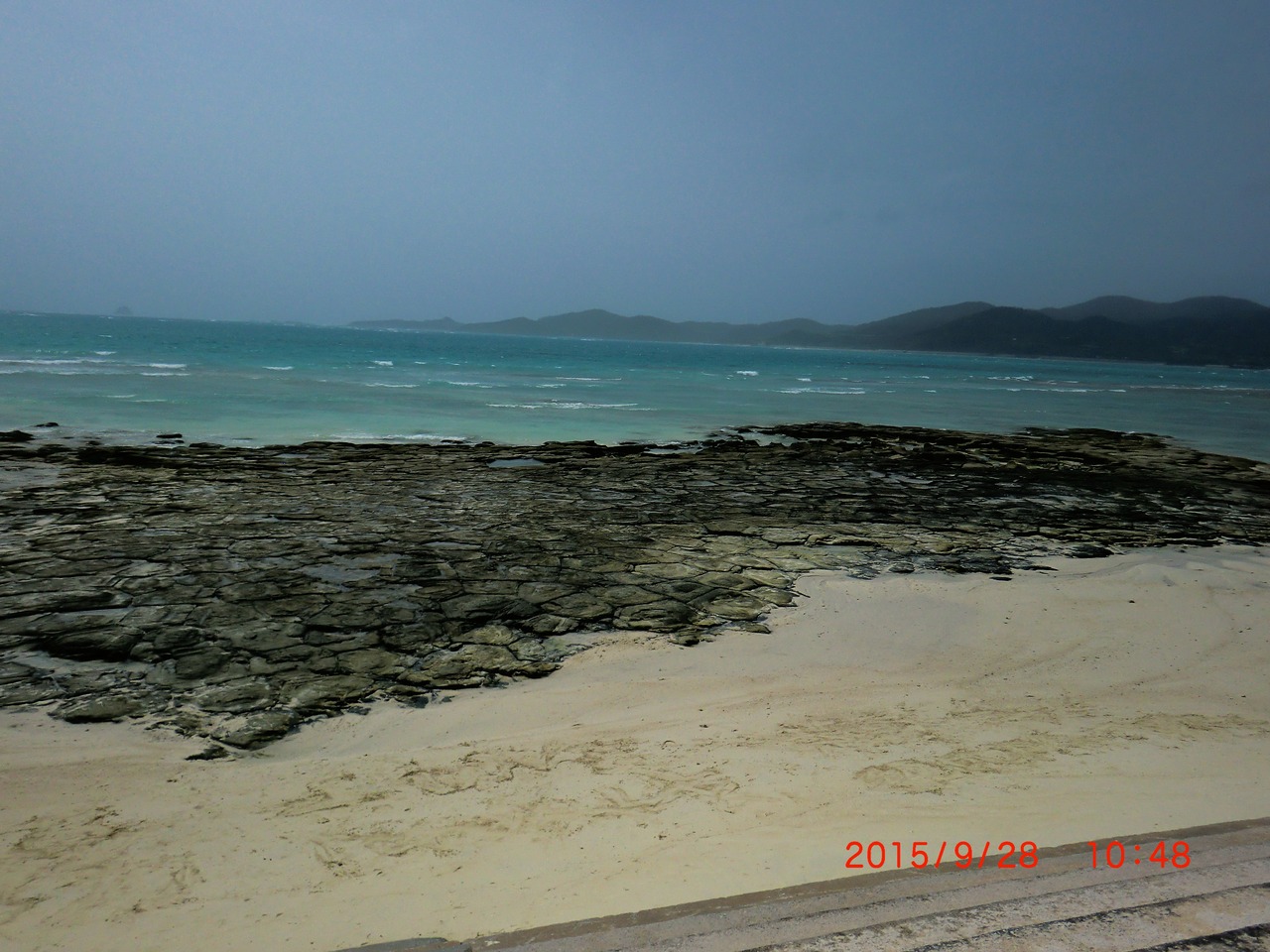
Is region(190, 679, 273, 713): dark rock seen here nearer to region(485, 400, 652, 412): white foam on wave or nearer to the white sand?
the white sand

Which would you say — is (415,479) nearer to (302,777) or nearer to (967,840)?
(302,777)

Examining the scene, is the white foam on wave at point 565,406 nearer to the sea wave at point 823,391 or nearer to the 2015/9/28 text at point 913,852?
the sea wave at point 823,391

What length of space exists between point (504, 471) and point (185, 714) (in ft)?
28.2

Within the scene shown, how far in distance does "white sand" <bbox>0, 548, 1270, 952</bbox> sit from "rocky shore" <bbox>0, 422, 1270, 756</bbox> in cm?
46

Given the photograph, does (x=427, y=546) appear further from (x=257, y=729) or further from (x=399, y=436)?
(x=399, y=436)

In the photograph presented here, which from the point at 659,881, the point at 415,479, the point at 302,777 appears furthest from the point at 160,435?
the point at 659,881

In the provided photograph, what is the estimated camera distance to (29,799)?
358cm

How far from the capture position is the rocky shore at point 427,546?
491 centimetres

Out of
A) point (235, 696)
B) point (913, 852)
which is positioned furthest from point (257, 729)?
point (913, 852)

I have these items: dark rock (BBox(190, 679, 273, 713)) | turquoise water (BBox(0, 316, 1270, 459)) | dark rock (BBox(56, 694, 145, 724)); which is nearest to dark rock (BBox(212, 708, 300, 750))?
dark rock (BBox(190, 679, 273, 713))

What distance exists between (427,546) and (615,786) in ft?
15.1

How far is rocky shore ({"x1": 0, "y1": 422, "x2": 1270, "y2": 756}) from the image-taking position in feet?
16.1

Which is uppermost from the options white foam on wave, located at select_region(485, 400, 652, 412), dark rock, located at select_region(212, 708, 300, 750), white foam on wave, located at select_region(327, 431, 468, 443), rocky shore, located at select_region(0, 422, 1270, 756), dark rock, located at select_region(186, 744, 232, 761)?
white foam on wave, located at select_region(485, 400, 652, 412)

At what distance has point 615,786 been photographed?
376 centimetres
